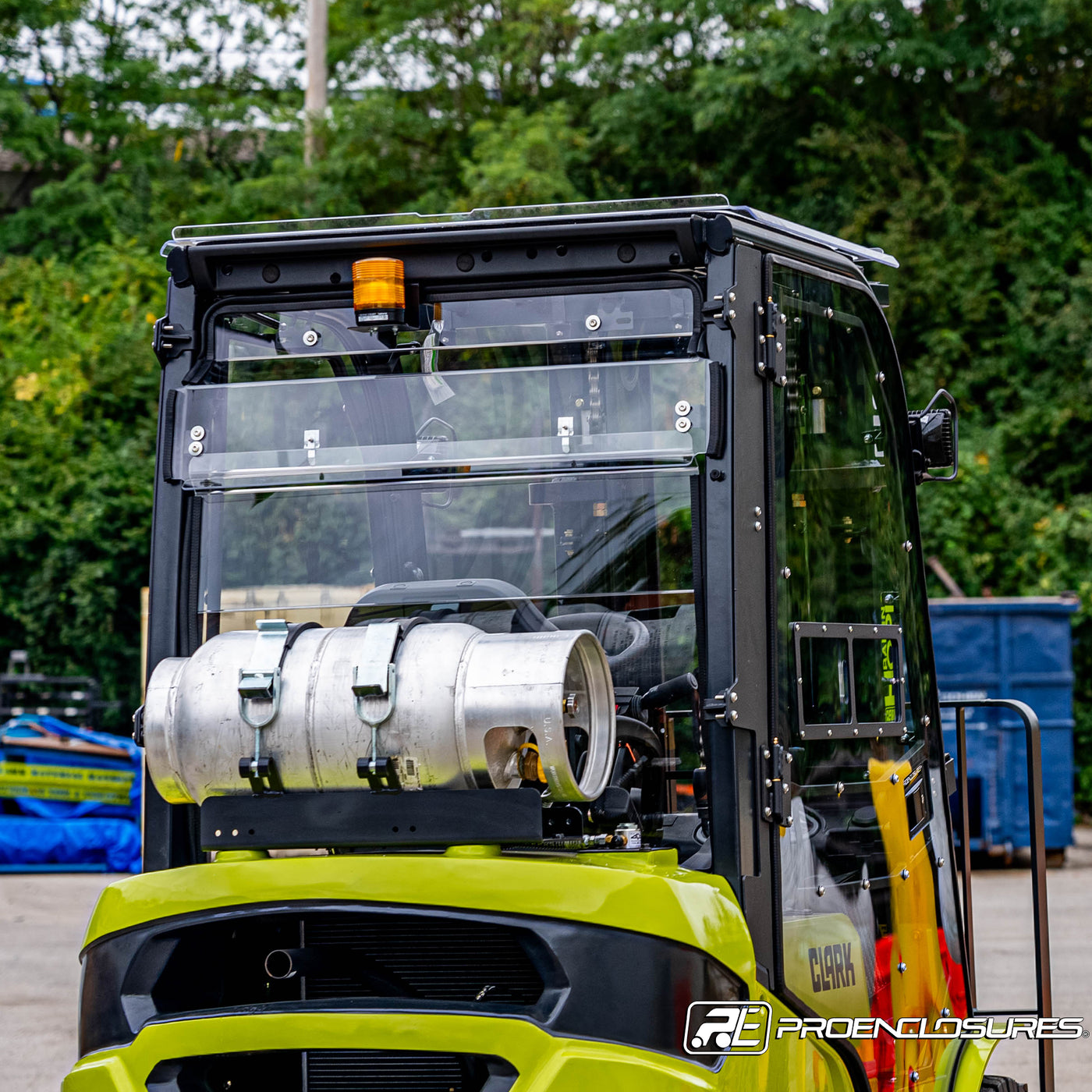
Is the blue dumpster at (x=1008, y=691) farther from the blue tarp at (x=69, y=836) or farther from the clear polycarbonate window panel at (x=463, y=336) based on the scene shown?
the clear polycarbonate window panel at (x=463, y=336)

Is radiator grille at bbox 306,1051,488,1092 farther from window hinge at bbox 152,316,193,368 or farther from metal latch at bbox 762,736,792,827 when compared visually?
window hinge at bbox 152,316,193,368

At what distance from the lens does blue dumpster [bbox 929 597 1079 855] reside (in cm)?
1164

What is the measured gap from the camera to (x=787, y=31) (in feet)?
56.5

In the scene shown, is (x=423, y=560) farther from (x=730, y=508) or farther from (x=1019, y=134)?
(x=1019, y=134)

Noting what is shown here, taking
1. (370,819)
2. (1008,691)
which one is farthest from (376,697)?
(1008,691)

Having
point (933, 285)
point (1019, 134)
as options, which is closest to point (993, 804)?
point (933, 285)

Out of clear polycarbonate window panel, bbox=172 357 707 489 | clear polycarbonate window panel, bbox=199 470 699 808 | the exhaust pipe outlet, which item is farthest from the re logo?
clear polycarbonate window panel, bbox=172 357 707 489

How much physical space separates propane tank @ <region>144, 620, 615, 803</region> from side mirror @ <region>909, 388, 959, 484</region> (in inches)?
57.1

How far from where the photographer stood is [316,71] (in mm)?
→ 20125

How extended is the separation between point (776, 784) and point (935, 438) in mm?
1331

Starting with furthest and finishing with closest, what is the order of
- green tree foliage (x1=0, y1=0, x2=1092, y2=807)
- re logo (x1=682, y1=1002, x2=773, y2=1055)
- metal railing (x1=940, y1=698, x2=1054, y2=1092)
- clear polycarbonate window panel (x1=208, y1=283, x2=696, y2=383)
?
green tree foliage (x1=0, y1=0, x2=1092, y2=807)
metal railing (x1=940, y1=698, x2=1054, y2=1092)
clear polycarbonate window panel (x1=208, y1=283, x2=696, y2=383)
re logo (x1=682, y1=1002, x2=773, y2=1055)

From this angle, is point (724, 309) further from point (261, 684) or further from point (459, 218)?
point (261, 684)

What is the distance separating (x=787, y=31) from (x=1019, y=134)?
2.85 metres

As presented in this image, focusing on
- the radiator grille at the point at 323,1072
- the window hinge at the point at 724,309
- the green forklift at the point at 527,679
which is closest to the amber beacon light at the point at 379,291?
the green forklift at the point at 527,679
